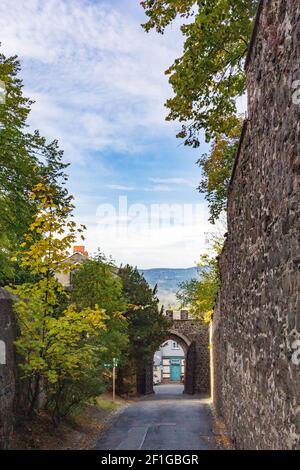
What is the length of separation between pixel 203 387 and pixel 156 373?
31.9 meters

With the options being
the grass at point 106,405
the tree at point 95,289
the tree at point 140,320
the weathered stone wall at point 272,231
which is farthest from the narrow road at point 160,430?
the tree at point 140,320

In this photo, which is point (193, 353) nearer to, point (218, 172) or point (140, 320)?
point (140, 320)

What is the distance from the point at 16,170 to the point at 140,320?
19.6 meters

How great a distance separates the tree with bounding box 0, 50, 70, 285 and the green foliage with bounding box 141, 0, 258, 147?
4797 mm

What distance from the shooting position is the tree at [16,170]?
1507 cm

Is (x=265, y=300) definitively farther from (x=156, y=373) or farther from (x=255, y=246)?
(x=156, y=373)

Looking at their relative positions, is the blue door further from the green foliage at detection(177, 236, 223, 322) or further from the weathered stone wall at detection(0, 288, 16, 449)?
the weathered stone wall at detection(0, 288, 16, 449)

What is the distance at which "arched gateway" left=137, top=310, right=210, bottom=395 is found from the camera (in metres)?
39.2

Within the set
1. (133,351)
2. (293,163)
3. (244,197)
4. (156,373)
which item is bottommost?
(156,373)

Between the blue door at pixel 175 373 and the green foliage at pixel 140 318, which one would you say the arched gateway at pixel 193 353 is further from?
the blue door at pixel 175 373

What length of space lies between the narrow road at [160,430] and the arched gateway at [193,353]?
641 inches

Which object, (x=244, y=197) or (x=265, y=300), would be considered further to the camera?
(x=244, y=197)

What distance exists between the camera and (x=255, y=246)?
275 inches
